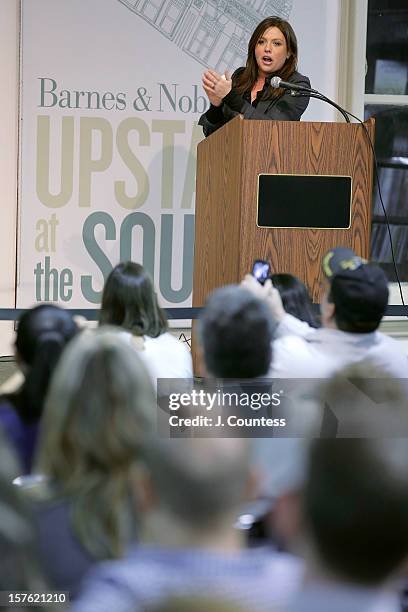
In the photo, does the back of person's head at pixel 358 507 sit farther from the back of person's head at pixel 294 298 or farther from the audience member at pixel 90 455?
the back of person's head at pixel 294 298

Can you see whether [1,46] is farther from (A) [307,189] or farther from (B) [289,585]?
(B) [289,585]

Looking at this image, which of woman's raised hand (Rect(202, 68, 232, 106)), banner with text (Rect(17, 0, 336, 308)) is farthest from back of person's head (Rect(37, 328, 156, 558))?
banner with text (Rect(17, 0, 336, 308))

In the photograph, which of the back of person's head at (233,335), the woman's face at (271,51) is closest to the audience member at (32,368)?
the back of person's head at (233,335)

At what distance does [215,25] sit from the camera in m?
5.71

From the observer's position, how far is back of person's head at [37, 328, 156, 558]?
1162 mm

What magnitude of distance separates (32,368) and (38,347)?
1.6 inches

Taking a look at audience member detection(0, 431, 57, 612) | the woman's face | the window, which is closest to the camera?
audience member detection(0, 431, 57, 612)

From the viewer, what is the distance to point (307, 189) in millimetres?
3447

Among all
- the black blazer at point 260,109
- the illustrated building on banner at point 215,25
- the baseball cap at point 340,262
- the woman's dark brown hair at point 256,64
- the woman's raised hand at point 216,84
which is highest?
the illustrated building on banner at point 215,25

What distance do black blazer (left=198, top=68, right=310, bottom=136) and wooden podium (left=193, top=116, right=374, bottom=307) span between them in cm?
18

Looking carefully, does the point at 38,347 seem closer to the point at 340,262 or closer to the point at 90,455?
the point at 90,455

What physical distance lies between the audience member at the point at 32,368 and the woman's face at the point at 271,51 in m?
2.53

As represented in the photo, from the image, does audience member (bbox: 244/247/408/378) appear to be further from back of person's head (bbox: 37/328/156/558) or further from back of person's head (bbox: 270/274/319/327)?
back of person's head (bbox: 37/328/156/558)

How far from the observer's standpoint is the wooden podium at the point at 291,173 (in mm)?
3438
